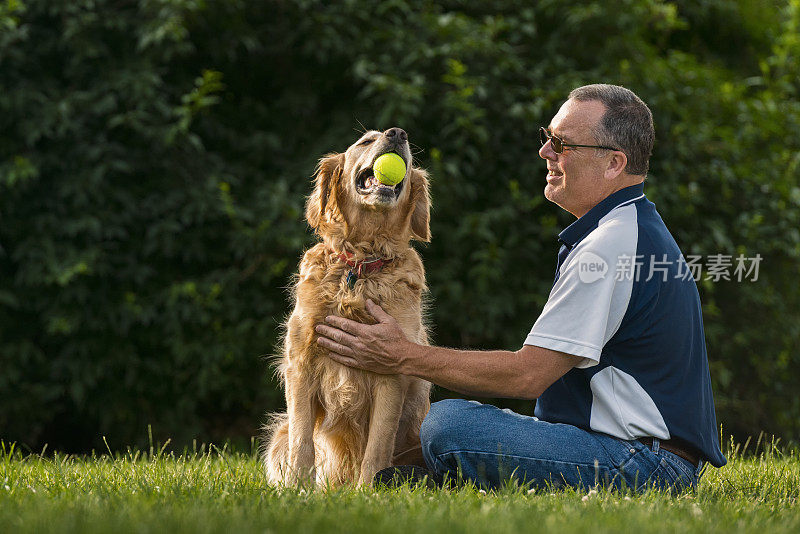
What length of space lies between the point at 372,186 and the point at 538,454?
1407 mm

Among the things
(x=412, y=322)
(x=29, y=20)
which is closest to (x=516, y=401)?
(x=412, y=322)

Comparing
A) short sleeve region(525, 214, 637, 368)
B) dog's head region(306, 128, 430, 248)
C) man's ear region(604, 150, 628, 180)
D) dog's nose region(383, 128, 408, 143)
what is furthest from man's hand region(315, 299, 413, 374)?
man's ear region(604, 150, 628, 180)

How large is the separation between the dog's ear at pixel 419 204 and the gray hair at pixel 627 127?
A: 95 centimetres

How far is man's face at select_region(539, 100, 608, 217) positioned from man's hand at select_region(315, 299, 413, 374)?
36.5 inches

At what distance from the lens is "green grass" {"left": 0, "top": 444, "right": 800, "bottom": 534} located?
2.28 meters

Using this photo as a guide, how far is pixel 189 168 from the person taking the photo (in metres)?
5.70

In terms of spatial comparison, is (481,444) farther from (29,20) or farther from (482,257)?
(29,20)

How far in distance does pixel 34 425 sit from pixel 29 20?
2806mm

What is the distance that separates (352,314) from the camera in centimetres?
353

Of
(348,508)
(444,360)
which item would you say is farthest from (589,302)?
(348,508)

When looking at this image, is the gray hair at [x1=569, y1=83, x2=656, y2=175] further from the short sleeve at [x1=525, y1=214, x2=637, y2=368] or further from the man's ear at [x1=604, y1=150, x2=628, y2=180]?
the short sleeve at [x1=525, y1=214, x2=637, y2=368]

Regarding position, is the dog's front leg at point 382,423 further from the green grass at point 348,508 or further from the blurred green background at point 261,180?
the blurred green background at point 261,180

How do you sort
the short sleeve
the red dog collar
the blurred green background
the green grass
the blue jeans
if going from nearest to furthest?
the green grass < the short sleeve < the blue jeans < the red dog collar < the blurred green background

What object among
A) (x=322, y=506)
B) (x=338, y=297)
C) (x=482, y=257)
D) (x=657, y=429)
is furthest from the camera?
(x=482, y=257)
